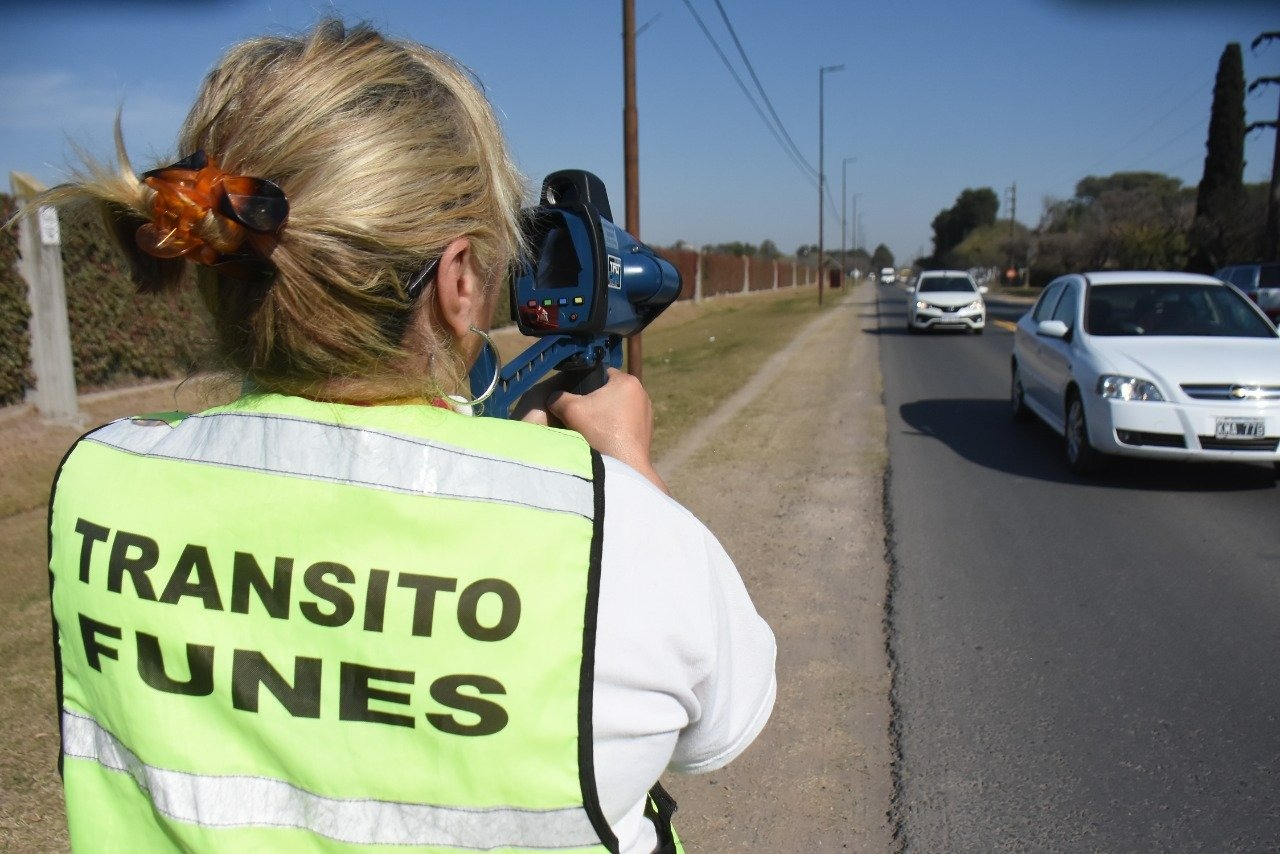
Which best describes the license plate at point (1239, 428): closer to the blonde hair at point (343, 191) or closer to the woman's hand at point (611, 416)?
the woman's hand at point (611, 416)

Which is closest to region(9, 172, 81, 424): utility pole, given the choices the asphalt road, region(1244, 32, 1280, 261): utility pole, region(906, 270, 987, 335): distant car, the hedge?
the hedge

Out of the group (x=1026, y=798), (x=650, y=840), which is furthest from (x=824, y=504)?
(x=650, y=840)

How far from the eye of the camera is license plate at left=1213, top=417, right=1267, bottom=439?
672 centimetres

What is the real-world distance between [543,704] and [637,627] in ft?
0.38

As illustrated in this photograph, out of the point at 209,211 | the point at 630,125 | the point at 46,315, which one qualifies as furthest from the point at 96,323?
the point at 209,211

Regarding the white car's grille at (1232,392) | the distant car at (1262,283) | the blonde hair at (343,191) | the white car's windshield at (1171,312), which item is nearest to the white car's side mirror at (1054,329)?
the white car's windshield at (1171,312)

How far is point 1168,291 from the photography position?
333 inches

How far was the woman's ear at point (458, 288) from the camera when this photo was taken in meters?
1.06

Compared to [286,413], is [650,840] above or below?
below

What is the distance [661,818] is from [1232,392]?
7001mm

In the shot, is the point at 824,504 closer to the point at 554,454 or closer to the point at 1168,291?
the point at 1168,291

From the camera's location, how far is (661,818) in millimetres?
1214

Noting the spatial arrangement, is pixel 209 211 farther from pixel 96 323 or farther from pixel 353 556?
pixel 96 323

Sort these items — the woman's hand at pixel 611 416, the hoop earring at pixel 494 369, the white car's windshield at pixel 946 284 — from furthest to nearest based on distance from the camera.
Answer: the white car's windshield at pixel 946 284
the woman's hand at pixel 611 416
the hoop earring at pixel 494 369
